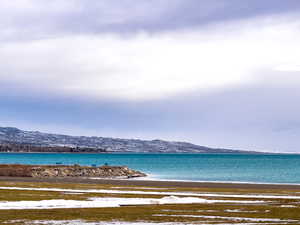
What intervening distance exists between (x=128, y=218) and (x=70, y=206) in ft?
33.8

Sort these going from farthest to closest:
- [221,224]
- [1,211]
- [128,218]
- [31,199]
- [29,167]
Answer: [29,167], [31,199], [1,211], [128,218], [221,224]

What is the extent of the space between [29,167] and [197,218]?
91.0 metres

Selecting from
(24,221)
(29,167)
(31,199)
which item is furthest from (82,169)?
(24,221)

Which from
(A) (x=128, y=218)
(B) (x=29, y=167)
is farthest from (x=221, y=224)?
(B) (x=29, y=167)

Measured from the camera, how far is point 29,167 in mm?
Result: 127625

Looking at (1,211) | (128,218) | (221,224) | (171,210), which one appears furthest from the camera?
(171,210)

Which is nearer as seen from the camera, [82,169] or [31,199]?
[31,199]

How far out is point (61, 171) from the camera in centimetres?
13150

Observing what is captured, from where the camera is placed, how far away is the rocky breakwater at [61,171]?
12356cm

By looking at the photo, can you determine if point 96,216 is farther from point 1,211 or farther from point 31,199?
point 31,199

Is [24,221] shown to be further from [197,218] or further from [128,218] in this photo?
[197,218]

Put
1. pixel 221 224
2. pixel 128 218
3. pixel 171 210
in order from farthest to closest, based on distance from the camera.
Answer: pixel 171 210 → pixel 128 218 → pixel 221 224

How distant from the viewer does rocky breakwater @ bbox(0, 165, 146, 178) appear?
123562mm

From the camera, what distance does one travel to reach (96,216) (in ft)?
134
